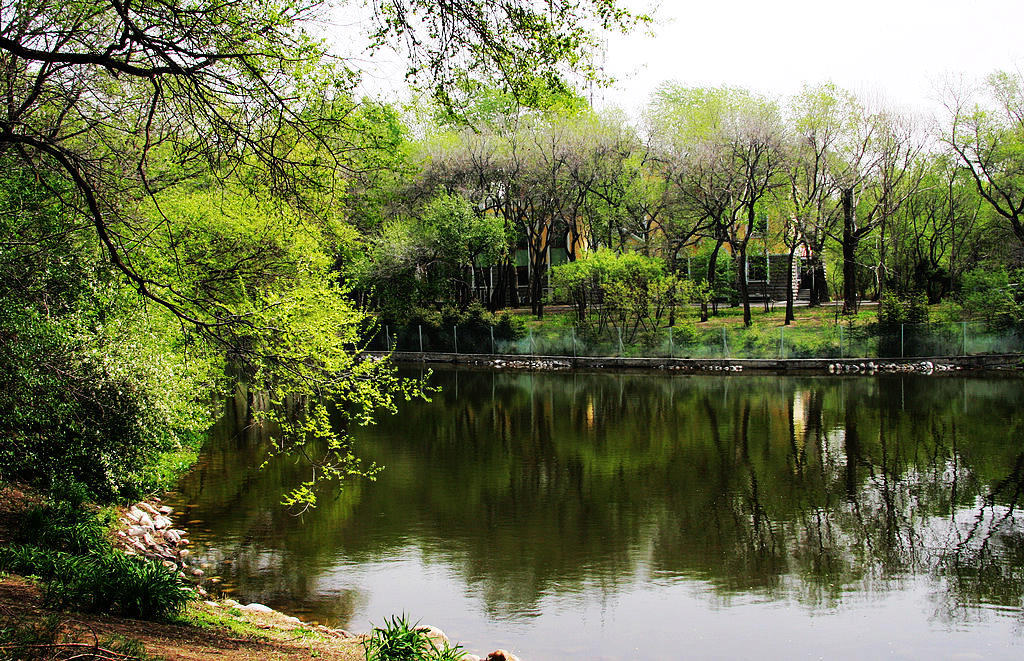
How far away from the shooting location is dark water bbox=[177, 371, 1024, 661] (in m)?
10.2

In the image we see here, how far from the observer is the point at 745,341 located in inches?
1550

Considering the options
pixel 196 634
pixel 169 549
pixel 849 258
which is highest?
pixel 849 258

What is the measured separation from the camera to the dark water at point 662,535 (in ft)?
33.6

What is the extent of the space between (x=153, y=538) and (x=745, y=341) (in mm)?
31432

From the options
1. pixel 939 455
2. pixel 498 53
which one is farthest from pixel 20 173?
pixel 939 455

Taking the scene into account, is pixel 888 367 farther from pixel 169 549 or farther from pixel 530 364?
pixel 169 549

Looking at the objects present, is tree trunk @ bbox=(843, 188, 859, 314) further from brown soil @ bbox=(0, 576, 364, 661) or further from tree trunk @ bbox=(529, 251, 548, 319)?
brown soil @ bbox=(0, 576, 364, 661)

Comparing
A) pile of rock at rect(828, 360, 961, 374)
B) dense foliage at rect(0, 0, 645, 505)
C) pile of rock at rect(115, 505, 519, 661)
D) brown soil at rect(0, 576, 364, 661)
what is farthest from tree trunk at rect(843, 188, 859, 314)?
brown soil at rect(0, 576, 364, 661)

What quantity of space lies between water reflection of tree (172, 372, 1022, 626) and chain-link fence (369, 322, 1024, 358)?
843cm

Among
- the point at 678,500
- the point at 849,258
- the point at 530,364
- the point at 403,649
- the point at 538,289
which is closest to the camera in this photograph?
the point at 403,649

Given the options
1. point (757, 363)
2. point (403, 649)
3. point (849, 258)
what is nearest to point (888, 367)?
point (757, 363)

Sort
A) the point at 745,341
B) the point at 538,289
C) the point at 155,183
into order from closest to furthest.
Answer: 1. the point at 155,183
2. the point at 745,341
3. the point at 538,289

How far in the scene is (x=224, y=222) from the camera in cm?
1906

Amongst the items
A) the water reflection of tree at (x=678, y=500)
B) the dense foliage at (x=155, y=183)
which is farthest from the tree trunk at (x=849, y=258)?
the dense foliage at (x=155, y=183)
